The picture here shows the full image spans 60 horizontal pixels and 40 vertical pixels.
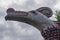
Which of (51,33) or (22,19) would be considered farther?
(22,19)

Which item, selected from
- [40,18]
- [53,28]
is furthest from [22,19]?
[53,28]

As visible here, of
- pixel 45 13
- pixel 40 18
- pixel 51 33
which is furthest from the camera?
pixel 45 13

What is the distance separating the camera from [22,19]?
8.38 m

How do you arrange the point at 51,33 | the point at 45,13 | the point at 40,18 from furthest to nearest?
the point at 45,13 < the point at 40,18 < the point at 51,33


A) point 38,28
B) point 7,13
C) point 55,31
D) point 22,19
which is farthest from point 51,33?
point 7,13

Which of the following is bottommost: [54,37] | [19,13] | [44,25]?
[54,37]

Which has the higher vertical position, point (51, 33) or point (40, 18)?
point (40, 18)

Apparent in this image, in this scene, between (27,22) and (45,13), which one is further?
(45,13)

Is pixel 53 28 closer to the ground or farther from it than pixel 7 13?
A: closer to the ground

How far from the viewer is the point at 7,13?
8438 mm

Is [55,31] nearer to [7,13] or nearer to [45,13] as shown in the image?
[45,13]

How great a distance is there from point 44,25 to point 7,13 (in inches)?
64.7

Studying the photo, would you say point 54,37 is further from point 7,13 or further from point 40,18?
point 7,13

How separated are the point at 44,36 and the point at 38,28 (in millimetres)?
670
